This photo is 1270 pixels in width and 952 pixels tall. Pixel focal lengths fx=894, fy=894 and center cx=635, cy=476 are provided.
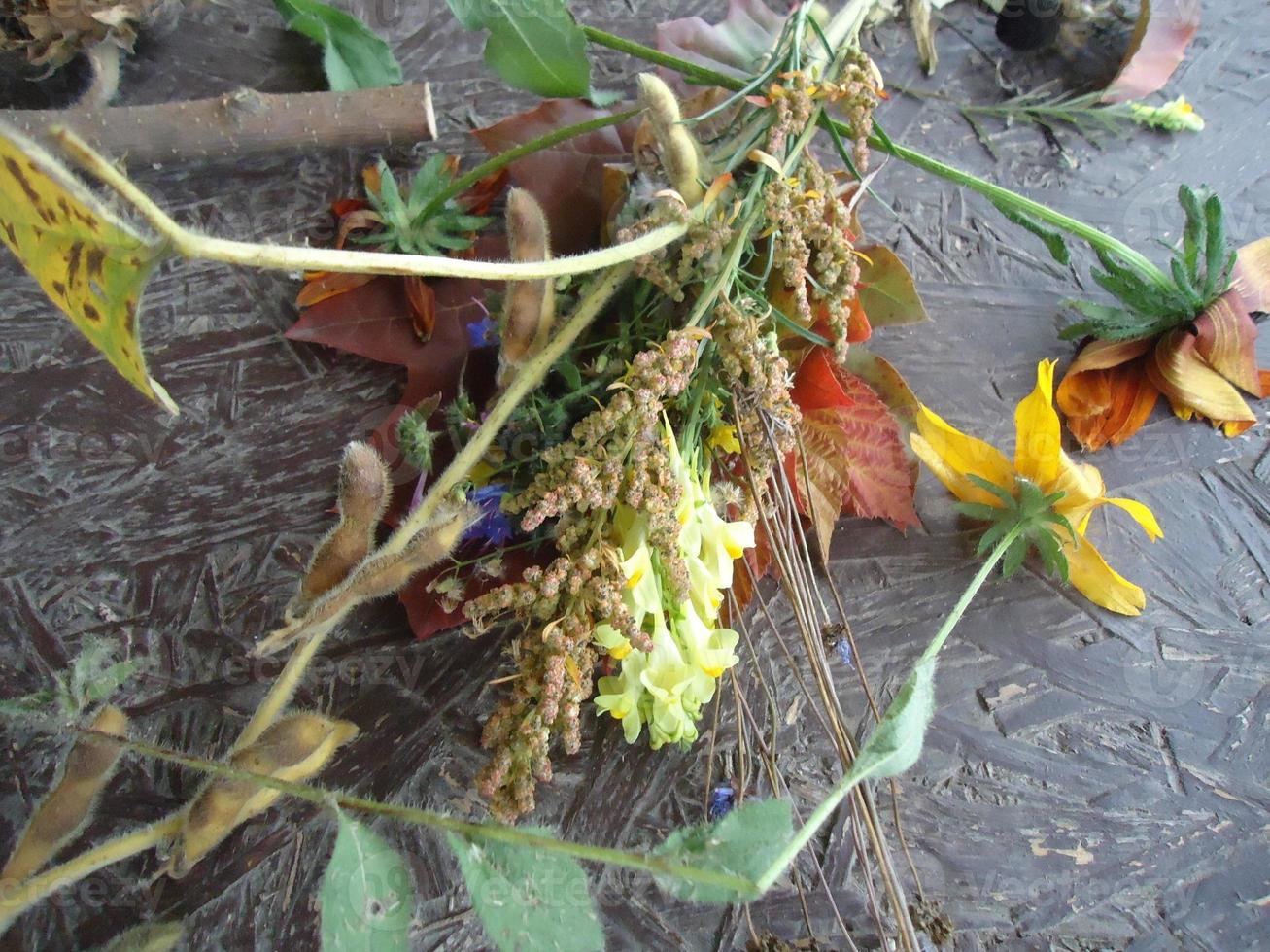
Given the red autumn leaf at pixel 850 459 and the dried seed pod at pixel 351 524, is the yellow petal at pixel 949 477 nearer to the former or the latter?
the red autumn leaf at pixel 850 459

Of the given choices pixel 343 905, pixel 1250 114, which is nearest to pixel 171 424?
pixel 343 905

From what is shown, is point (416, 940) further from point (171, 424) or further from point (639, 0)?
point (639, 0)

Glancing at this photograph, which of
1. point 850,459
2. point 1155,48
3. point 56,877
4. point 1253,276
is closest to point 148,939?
point 56,877

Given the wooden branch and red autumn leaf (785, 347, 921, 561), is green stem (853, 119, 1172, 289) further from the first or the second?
the wooden branch

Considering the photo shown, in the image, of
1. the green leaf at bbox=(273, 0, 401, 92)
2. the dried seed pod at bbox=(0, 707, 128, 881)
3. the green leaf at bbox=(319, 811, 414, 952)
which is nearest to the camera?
the green leaf at bbox=(319, 811, 414, 952)

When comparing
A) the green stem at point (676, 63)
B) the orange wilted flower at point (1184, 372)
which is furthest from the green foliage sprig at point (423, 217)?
the orange wilted flower at point (1184, 372)

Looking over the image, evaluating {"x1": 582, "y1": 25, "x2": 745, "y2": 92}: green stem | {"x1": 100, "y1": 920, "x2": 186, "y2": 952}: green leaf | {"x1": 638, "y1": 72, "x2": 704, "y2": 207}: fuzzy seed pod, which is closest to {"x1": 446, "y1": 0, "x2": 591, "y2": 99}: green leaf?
{"x1": 582, "y1": 25, "x2": 745, "y2": 92}: green stem
